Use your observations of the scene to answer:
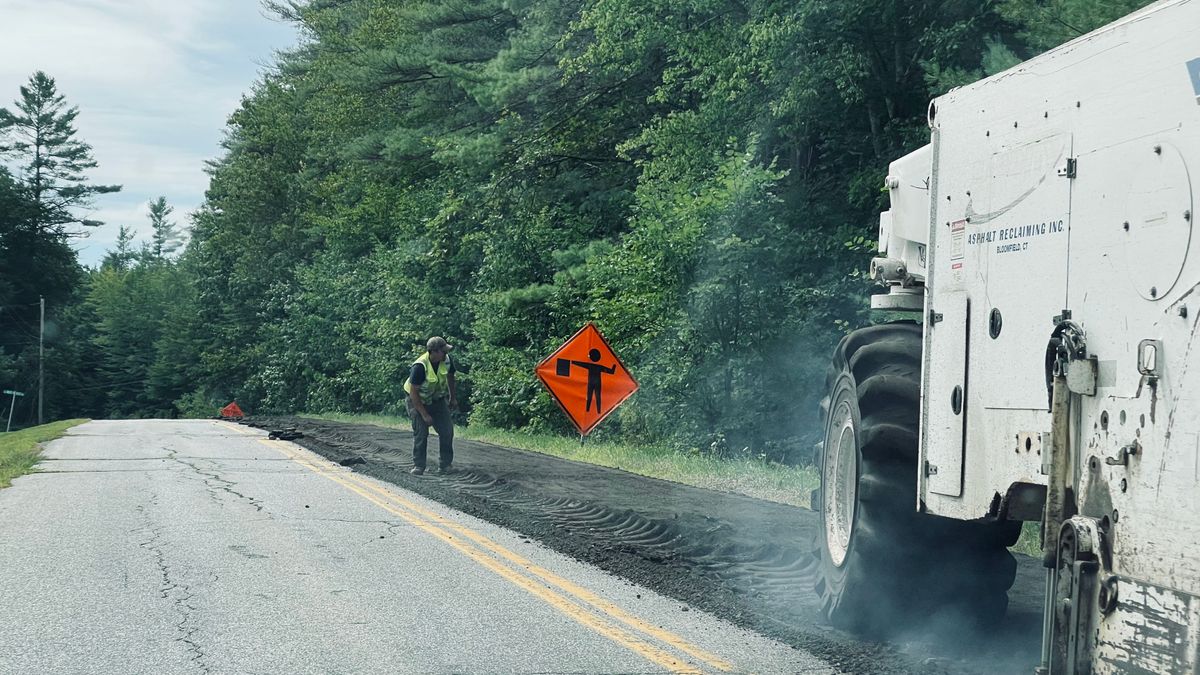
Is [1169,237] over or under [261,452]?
over

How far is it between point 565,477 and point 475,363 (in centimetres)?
1737

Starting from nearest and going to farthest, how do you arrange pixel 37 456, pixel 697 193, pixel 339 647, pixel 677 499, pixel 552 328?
pixel 339 647, pixel 677 499, pixel 37 456, pixel 697 193, pixel 552 328

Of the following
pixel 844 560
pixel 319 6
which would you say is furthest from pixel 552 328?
pixel 319 6

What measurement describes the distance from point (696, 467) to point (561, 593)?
9.26 m

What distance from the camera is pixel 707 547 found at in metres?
10.4

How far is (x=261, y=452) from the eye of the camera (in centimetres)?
2275

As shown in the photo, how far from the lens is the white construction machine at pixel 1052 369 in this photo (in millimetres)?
4457

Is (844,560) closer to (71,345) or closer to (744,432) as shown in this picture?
(744,432)

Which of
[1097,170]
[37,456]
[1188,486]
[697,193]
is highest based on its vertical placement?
[697,193]

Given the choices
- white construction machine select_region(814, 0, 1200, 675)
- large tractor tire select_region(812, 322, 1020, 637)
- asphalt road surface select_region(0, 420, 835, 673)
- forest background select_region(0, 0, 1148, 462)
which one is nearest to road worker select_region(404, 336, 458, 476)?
asphalt road surface select_region(0, 420, 835, 673)

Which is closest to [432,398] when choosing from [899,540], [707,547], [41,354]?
[707,547]

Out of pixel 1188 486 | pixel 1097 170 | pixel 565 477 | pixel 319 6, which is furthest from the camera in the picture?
pixel 319 6

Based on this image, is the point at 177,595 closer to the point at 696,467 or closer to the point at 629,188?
the point at 696,467

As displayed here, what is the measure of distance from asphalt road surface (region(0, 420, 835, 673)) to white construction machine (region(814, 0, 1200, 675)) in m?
1.03
